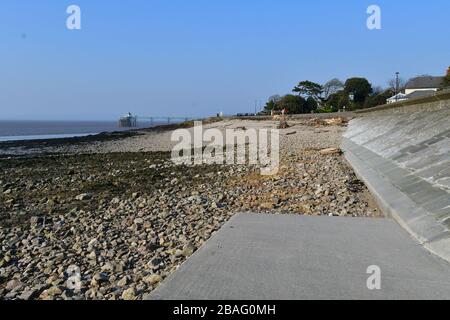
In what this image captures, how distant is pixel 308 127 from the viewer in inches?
1171

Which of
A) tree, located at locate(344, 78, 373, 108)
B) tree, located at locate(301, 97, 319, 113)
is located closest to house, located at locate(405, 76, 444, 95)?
tree, located at locate(344, 78, 373, 108)

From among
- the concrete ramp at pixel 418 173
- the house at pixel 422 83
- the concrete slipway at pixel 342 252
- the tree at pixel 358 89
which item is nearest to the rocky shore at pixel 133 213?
the concrete ramp at pixel 418 173

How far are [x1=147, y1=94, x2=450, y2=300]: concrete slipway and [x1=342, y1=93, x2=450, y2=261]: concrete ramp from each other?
0.6 inches

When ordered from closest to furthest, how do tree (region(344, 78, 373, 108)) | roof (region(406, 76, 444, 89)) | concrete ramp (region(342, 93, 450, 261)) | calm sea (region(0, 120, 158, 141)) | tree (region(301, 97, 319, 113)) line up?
concrete ramp (region(342, 93, 450, 261)) → calm sea (region(0, 120, 158, 141)) → tree (region(301, 97, 319, 113)) → tree (region(344, 78, 373, 108)) → roof (region(406, 76, 444, 89))

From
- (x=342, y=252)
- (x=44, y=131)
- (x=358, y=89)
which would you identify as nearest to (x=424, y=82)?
(x=358, y=89)

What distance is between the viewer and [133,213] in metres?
7.47

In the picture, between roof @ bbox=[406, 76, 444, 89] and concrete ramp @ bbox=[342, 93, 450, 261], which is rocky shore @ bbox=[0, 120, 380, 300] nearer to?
concrete ramp @ bbox=[342, 93, 450, 261]

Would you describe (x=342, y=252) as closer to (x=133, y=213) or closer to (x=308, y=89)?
(x=133, y=213)

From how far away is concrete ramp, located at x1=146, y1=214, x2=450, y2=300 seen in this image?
2.95m

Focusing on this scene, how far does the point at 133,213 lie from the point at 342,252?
175 inches

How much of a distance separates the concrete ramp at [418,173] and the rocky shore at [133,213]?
0.45 metres

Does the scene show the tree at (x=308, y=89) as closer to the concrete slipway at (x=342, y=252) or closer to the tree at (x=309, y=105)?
the tree at (x=309, y=105)

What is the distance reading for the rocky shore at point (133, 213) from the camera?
171 inches
